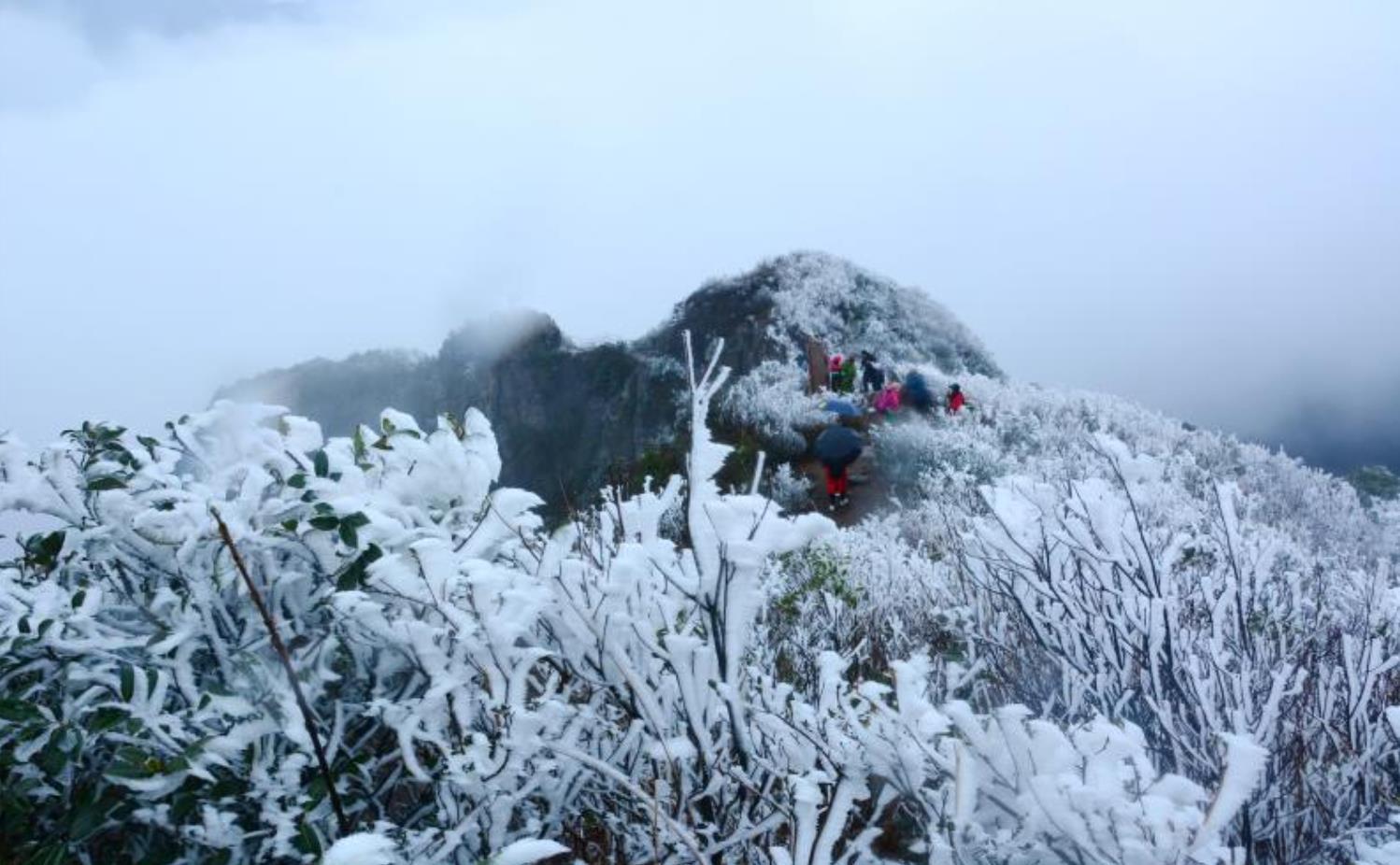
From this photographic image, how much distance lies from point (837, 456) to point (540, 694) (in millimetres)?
10763

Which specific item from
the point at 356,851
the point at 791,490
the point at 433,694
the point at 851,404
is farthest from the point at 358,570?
the point at 851,404

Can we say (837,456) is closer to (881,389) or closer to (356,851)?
(881,389)

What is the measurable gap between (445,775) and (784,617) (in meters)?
3.11

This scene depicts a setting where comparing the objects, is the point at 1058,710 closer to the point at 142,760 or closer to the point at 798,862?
the point at 798,862

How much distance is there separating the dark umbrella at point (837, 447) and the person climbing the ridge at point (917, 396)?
5225mm

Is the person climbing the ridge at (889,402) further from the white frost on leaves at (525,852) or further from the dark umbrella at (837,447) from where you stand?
the white frost on leaves at (525,852)

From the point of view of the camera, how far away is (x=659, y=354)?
100ft

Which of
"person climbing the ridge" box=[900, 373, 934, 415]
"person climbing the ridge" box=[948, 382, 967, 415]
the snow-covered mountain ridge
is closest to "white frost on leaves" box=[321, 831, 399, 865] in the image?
the snow-covered mountain ridge

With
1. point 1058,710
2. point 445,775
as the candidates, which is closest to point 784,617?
point 1058,710

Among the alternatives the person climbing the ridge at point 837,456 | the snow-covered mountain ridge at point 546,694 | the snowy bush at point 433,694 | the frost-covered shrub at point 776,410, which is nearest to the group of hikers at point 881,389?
the frost-covered shrub at point 776,410

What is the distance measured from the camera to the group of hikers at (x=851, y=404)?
12.8 m

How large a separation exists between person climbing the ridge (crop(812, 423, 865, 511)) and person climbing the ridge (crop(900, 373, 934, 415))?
4.94 metres

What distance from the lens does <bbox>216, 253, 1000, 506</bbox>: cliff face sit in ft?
91.7

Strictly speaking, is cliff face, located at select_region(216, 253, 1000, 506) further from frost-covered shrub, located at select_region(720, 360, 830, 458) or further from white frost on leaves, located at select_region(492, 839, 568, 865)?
white frost on leaves, located at select_region(492, 839, 568, 865)
